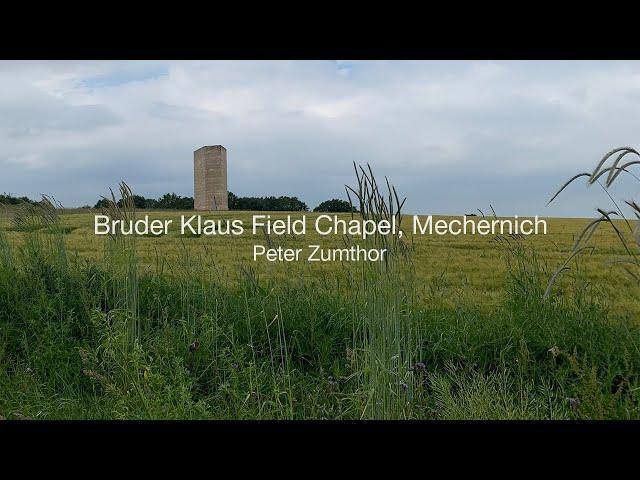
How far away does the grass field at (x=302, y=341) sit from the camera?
2.68 meters

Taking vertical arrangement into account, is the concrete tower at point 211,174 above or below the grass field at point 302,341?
above

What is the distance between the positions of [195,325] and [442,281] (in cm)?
179

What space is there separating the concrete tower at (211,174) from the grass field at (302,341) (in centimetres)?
61

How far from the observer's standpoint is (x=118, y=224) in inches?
139

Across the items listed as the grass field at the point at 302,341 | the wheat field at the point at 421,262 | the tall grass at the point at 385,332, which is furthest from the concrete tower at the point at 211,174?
the tall grass at the point at 385,332

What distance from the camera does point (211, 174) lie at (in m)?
4.58

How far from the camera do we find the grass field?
2682 mm

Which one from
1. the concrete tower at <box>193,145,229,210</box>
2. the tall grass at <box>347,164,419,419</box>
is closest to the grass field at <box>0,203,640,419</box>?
the tall grass at <box>347,164,419,419</box>

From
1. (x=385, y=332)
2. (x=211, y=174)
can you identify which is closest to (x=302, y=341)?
(x=385, y=332)

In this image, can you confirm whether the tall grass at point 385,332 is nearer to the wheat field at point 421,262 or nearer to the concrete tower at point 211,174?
the wheat field at point 421,262

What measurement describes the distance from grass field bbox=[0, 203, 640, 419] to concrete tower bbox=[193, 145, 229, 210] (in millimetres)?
610
